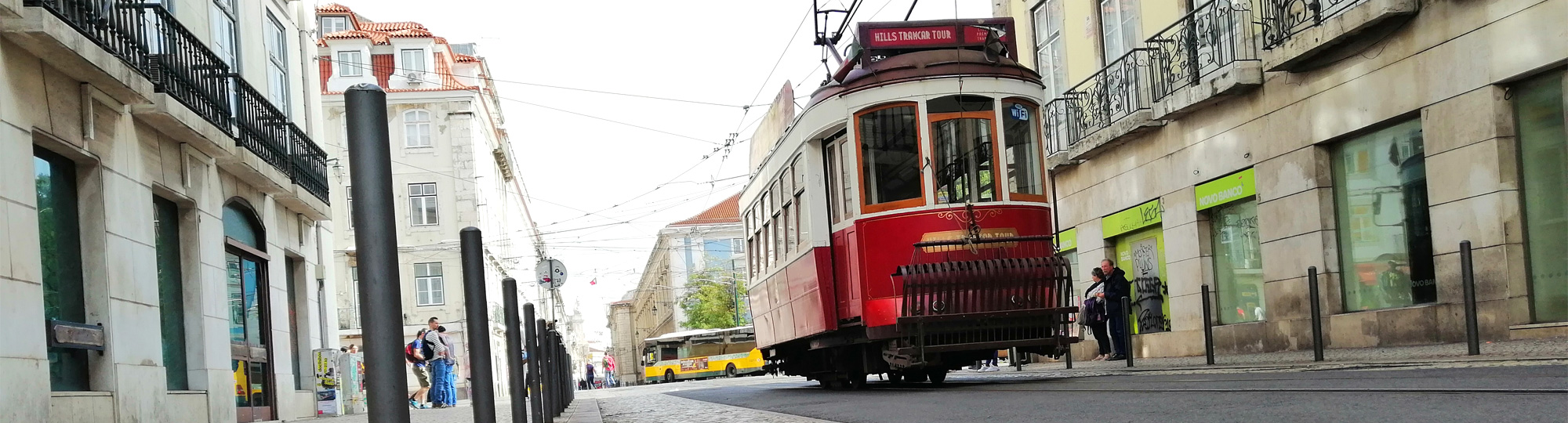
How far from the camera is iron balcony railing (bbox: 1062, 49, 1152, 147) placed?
1905 cm

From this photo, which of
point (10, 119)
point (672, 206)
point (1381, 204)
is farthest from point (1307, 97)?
point (672, 206)

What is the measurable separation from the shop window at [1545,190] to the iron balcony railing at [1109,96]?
6.84 metres

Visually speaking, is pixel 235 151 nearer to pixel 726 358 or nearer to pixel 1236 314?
pixel 1236 314

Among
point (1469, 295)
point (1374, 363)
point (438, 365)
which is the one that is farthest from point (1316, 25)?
point (438, 365)

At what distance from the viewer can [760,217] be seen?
1709cm

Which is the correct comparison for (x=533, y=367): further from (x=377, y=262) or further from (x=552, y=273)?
(x=552, y=273)

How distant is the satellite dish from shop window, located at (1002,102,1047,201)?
579 inches

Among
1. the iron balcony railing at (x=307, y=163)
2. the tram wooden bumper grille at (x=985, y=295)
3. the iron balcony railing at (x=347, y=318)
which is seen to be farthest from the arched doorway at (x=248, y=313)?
the iron balcony railing at (x=347, y=318)

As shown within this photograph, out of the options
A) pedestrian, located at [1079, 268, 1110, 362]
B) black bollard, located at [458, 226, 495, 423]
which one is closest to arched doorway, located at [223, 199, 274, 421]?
pedestrian, located at [1079, 268, 1110, 362]

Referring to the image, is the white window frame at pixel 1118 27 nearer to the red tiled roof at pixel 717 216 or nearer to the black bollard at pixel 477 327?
the black bollard at pixel 477 327

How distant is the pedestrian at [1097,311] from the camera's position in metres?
18.1

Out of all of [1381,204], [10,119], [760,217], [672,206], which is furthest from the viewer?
[672,206]

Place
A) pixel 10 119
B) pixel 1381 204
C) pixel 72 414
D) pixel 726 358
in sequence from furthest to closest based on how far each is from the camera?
pixel 726 358, pixel 1381 204, pixel 72 414, pixel 10 119

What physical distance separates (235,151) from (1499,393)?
1196 cm
